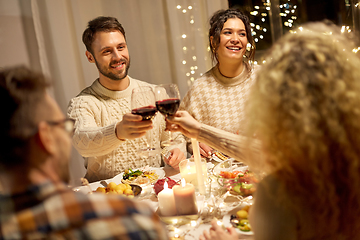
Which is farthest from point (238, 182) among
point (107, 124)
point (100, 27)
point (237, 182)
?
point (100, 27)

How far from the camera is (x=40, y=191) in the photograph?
55cm

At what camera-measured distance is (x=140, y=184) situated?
4.91 ft

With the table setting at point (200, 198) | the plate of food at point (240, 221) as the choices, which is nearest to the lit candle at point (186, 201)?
the table setting at point (200, 198)

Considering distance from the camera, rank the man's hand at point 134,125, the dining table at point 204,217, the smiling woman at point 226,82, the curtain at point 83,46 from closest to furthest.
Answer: the dining table at point 204,217
the man's hand at point 134,125
the smiling woman at point 226,82
the curtain at point 83,46

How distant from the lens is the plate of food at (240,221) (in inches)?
37.3

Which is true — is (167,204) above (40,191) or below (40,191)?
below

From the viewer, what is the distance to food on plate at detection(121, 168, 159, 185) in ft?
5.01

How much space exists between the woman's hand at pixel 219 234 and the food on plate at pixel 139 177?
64 centimetres

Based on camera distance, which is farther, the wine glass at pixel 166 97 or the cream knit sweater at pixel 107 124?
the cream knit sweater at pixel 107 124

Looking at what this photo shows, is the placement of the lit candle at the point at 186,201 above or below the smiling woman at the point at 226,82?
below

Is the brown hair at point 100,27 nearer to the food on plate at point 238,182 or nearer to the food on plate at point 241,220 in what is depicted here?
the food on plate at point 238,182

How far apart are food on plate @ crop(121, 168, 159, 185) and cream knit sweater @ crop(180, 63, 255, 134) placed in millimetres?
1014

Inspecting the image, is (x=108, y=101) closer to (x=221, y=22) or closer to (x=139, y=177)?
(x=139, y=177)

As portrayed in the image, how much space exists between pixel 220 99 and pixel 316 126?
1.92 m
